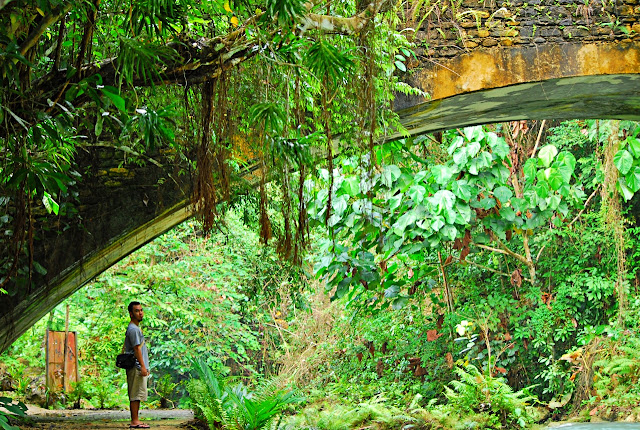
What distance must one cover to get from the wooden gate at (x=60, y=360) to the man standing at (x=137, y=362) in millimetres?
2847

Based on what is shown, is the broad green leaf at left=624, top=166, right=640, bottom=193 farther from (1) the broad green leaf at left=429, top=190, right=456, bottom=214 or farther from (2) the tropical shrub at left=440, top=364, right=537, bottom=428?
(2) the tropical shrub at left=440, top=364, right=537, bottom=428

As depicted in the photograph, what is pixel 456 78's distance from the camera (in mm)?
4570

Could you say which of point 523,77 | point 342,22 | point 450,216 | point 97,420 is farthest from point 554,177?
point 97,420

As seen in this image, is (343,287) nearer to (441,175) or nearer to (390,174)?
(390,174)

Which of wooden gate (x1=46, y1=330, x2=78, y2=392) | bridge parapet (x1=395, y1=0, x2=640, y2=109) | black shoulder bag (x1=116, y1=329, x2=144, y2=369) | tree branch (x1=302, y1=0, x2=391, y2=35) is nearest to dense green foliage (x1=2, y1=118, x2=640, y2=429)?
wooden gate (x1=46, y1=330, x2=78, y2=392)

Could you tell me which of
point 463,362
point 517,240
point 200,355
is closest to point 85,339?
point 200,355

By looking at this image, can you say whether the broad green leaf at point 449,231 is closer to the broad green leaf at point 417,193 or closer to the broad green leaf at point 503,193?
the broad green leaf at point 417,193

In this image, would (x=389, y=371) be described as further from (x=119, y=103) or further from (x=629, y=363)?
(x=119, y=103)

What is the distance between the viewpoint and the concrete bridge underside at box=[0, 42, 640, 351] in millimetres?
4480

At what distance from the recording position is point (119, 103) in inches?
95.4

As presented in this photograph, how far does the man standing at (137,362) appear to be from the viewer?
5.32 metres

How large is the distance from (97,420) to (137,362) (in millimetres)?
1044

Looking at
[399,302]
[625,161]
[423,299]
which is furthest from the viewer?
[423,299]

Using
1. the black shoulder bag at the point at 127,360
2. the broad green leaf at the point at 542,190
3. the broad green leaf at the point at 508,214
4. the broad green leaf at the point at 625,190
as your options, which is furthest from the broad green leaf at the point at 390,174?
the black shoulder bag at the point at 127,360
